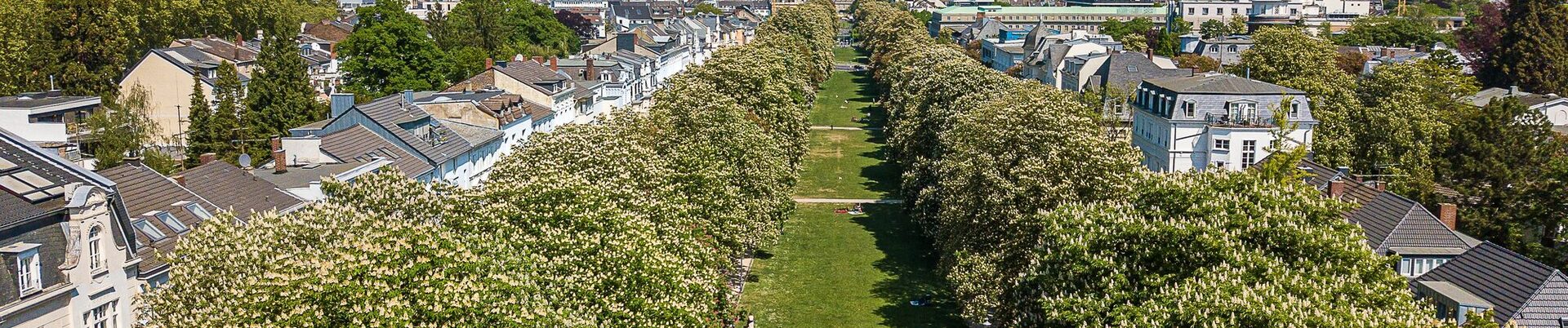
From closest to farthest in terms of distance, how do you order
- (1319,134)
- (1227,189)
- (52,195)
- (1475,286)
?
(52,195), (1227,189), (1475,286), (1319,134)

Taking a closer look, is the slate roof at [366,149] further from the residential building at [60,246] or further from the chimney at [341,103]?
the residential building at [60,246]

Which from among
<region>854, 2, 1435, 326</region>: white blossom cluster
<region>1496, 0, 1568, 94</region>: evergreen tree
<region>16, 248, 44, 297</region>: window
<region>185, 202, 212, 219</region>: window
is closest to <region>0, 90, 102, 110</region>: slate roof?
<region>185, 202, 212, 219</region>: window

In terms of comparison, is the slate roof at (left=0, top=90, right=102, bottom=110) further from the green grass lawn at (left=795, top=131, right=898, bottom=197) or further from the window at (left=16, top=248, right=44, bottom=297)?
the green grass lawn at (left=795, top=131, right=898, bottom=197)

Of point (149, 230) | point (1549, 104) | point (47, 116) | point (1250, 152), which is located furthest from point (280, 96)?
point (1549, 104)

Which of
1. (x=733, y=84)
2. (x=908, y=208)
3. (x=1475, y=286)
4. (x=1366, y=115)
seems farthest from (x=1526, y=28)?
(x=1475, y=286)

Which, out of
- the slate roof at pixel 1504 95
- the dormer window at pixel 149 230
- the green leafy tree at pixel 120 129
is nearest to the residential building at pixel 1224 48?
the slate roof at pixel 1504 95

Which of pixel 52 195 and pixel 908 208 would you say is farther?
pixel 908 208

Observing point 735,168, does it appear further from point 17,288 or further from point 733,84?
point 17,288
